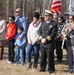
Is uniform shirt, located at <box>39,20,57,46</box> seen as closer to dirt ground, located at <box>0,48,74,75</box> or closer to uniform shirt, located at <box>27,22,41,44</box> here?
uniform shirt, located at <box>27,22,41,44</box>

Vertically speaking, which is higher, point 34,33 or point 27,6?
point 34,33

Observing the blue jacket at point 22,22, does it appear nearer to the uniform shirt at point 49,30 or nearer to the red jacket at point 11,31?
the red jacket at point 11,31

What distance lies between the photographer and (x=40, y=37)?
9.62 metres

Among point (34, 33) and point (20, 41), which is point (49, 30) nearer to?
point (34, 33)

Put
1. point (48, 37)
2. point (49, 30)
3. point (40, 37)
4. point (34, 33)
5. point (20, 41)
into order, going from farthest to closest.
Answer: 1. point (20, 41)
2. point (34, 33)
3. point (40, 37)
4. point (49, 30)
5. point (48, 37)

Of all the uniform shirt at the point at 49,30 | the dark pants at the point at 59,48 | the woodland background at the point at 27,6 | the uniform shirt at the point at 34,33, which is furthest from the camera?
the woodland background at the point at 27,6

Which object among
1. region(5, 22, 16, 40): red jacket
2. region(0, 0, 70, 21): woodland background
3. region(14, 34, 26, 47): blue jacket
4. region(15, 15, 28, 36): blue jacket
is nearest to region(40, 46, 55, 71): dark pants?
region(14, 34, 26, 47): blue jacket

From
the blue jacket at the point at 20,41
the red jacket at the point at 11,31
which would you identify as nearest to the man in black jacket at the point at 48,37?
the blue jacket at the point at 20,41

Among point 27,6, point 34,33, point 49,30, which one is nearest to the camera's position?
point 49,30

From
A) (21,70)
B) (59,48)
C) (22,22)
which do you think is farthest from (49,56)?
(59,48)

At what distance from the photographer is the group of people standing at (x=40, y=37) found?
9.52 meters

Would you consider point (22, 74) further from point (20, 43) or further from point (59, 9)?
point (59, 9)

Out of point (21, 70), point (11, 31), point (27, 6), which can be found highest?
point (11, 31)

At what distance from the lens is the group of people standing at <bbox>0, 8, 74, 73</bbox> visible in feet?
31.2
